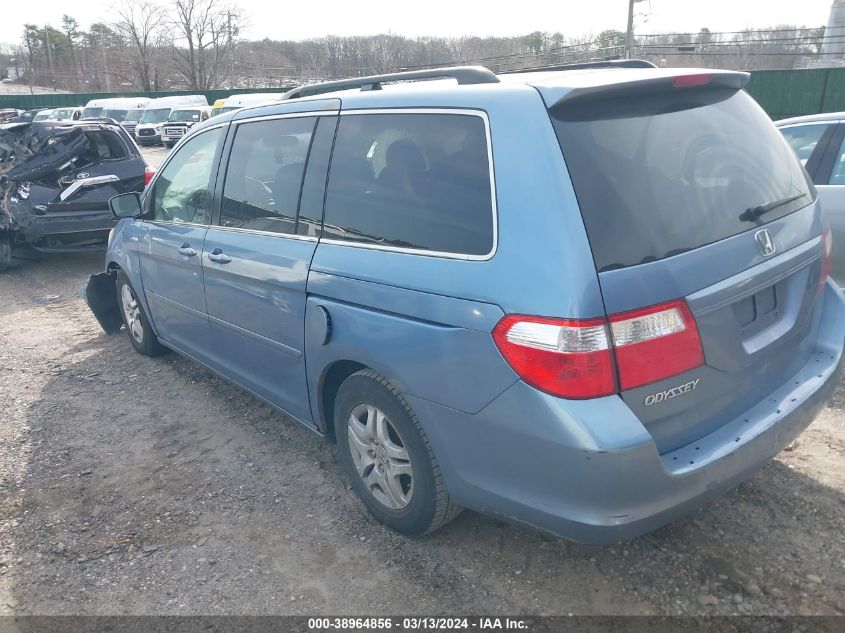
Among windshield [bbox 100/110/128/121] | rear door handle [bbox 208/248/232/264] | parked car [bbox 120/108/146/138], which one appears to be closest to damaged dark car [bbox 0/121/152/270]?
rear door handle [bbox 208/248/232/264]

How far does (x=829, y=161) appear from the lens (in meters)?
4.95

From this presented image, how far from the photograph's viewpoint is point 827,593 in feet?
8.26

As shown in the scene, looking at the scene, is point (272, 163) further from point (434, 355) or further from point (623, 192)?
point (623, 192)

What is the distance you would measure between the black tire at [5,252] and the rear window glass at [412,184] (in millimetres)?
7549

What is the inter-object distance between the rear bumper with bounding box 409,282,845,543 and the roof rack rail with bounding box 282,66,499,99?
1.29m

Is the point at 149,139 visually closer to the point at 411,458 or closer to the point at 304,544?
the point at 304,544

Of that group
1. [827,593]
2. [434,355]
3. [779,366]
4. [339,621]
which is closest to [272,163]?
[434,355]

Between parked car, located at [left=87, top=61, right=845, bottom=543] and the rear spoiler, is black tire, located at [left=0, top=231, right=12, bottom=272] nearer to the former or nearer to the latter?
parked car, located at [left=87, top=61, right=845, bottom=543]

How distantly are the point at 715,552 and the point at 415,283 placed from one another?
167cm

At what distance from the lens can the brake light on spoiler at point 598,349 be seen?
211cm

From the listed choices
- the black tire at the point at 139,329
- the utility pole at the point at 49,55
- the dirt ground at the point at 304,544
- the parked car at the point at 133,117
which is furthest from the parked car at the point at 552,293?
the utility pole at the point at 49,55

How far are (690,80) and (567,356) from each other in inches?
48.0

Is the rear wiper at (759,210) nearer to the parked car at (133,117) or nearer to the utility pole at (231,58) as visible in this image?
the parked car at (133,117)

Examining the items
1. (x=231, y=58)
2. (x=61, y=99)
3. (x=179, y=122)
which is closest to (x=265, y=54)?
(x=231, y=58)
